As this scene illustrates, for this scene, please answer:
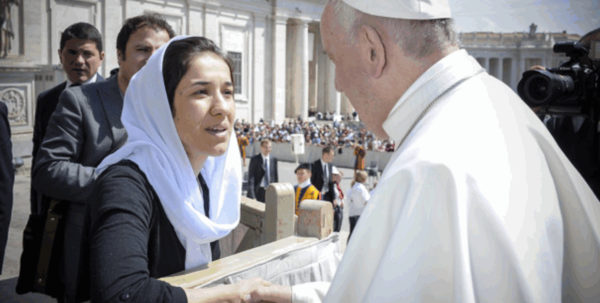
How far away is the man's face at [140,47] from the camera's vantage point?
262 centimetres

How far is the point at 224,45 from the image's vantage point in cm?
3023

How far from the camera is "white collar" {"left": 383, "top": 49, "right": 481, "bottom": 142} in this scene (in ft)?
3.54

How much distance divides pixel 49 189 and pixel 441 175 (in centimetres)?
191

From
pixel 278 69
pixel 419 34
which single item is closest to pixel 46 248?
pixel 419 34

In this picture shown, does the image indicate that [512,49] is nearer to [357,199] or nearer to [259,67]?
[259,67]

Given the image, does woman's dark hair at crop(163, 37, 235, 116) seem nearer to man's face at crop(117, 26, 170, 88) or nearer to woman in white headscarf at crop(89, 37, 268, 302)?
woman in white headscarf at crop(89, 37, 268, 302)

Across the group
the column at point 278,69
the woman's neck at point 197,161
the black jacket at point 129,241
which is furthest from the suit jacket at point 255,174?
the column at point 278,69

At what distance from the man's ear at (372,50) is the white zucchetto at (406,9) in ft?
0.14

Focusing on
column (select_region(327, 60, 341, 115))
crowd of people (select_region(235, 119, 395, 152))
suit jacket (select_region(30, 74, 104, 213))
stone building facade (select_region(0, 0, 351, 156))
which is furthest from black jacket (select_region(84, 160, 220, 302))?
column (select_region(327, 60, 341, 115))

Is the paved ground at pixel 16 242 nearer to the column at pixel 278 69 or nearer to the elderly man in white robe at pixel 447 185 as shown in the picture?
the elderly man in white robe at pixel 447 185

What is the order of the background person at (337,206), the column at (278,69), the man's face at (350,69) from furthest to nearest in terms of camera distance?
the column at (278,69)
the background person at (337,206)
the man's face at (350,69)

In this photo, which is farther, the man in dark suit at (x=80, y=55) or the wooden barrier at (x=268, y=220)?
the man in dark suit at (x=80, y=55)

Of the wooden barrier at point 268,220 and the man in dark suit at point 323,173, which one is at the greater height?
the wooden barrier at point 268,220

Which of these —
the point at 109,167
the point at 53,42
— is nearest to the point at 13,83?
the point at 53,42
